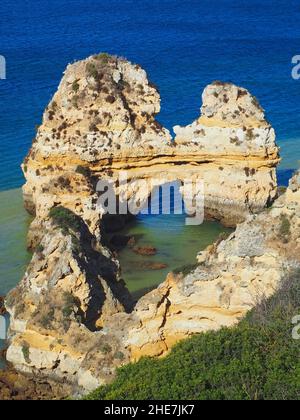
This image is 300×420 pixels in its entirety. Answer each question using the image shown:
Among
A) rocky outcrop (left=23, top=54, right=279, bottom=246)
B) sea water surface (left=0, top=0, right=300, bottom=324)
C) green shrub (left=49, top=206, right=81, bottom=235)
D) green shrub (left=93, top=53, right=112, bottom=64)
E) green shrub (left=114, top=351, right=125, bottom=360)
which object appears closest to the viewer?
green shrub (left=114, top=351, right=125, bottom=360)

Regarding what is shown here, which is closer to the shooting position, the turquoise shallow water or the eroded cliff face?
the eroded cliff face

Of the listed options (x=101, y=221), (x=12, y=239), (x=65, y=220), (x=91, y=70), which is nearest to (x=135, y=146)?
(x=101, y=221)

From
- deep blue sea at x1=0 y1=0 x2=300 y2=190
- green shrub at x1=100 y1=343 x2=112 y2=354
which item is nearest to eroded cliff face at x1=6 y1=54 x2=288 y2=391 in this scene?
green shrub at x1=100 y1=343 x2=112 y2=354

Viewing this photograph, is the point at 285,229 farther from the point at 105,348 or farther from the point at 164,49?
the point at 164,49

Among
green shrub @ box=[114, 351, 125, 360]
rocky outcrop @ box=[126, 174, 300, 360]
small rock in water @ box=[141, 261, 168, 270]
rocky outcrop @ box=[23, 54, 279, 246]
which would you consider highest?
rocky outcrop @ box=[23, 54, 279, 246]

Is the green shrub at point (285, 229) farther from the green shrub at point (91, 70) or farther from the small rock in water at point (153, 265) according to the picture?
the green shrub at point (91, 70)

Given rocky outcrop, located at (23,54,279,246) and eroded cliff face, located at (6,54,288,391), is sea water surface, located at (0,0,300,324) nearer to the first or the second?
rocky outcrop, located at (23,54,279,246)
